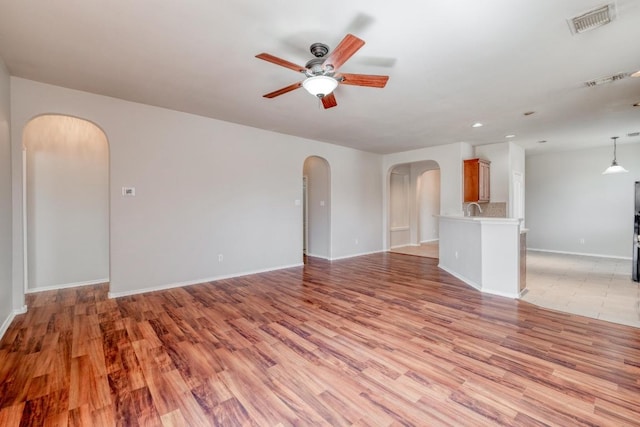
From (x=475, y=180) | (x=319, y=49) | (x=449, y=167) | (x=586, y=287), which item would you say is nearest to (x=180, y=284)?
(x=319, y=49)

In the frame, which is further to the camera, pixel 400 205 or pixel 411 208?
pixel 411 208

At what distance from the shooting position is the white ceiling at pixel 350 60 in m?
2.13

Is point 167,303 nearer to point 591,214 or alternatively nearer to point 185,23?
point 185,23

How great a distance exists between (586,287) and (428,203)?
589 centimetres

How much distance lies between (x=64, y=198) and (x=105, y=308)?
2.12 metres

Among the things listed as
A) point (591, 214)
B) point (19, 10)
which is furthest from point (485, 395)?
point (591, 214)

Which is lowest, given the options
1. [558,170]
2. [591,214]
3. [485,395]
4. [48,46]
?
[485,395]

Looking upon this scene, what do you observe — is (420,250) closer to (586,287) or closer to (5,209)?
(586,287)

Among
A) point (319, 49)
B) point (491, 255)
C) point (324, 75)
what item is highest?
point (319, 49)

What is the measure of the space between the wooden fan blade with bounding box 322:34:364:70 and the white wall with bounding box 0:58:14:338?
3387mm

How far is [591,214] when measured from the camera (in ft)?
23.8

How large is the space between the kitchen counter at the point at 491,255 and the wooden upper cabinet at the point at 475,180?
1.78 metres

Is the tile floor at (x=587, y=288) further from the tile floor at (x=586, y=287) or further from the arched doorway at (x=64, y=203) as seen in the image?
the arched doorway at (x=64, y=203)

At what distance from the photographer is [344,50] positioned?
6.88 ft
